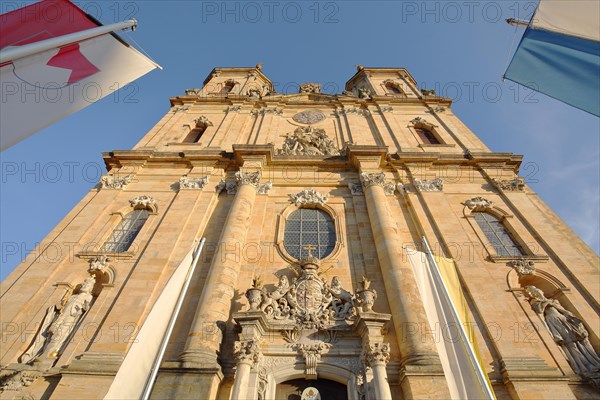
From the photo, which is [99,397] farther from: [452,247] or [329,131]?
[329,131]

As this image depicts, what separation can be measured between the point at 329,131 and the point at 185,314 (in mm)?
14219

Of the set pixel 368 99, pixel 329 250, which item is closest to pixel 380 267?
pixel 329 250

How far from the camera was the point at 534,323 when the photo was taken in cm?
1011

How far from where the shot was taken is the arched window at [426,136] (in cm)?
2031

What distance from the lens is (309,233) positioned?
1397 cm

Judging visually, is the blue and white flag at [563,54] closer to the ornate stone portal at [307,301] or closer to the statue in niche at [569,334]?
the ornate stone portal at [307,301]

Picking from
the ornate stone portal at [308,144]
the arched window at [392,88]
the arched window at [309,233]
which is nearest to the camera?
the arched window at [309,233]

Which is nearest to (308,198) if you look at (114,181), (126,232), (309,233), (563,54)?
(309,233)

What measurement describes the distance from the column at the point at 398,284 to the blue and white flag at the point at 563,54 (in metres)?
6.14

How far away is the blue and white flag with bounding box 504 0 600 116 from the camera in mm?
6195

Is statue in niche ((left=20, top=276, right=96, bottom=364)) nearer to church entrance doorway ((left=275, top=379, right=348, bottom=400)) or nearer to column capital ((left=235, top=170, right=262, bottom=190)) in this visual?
church entrance doorway ((left=275, top=379, right=348, bottom=400))

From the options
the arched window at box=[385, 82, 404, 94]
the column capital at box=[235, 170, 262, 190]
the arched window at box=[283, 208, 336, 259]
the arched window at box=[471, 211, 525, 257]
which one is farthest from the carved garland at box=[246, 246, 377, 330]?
the arched window at box=[385, 82, 404, 94]

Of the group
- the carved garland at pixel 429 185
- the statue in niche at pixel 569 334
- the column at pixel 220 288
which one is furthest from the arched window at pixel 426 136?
the column at pixel 220 288

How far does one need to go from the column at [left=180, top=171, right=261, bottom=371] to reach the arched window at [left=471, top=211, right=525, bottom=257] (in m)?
9.32
